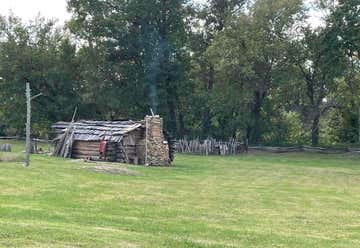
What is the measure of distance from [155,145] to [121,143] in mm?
1728

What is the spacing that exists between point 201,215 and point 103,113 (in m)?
40.5

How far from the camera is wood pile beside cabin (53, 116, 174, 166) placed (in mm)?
29828

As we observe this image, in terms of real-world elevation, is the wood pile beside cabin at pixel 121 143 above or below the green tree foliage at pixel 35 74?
below

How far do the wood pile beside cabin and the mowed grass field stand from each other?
5.63 m

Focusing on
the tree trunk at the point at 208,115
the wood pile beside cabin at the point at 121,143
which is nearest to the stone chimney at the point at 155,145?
the wood pile beside cabin at the point at 121,143

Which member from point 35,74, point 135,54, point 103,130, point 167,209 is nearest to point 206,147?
point 135,54

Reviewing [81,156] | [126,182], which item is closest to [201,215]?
[126,182]

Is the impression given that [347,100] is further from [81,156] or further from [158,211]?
[158,211]

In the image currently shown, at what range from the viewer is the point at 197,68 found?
52312 millimetres

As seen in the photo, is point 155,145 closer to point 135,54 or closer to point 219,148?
point 219,148

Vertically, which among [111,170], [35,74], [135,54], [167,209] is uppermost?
[135,54]

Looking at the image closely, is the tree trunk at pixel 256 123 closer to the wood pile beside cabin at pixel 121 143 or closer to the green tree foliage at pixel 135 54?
the green tree foliage at pixel 135 54

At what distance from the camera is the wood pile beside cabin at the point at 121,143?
97.9 ft

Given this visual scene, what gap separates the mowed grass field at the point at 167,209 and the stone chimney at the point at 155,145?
5.34 meters
